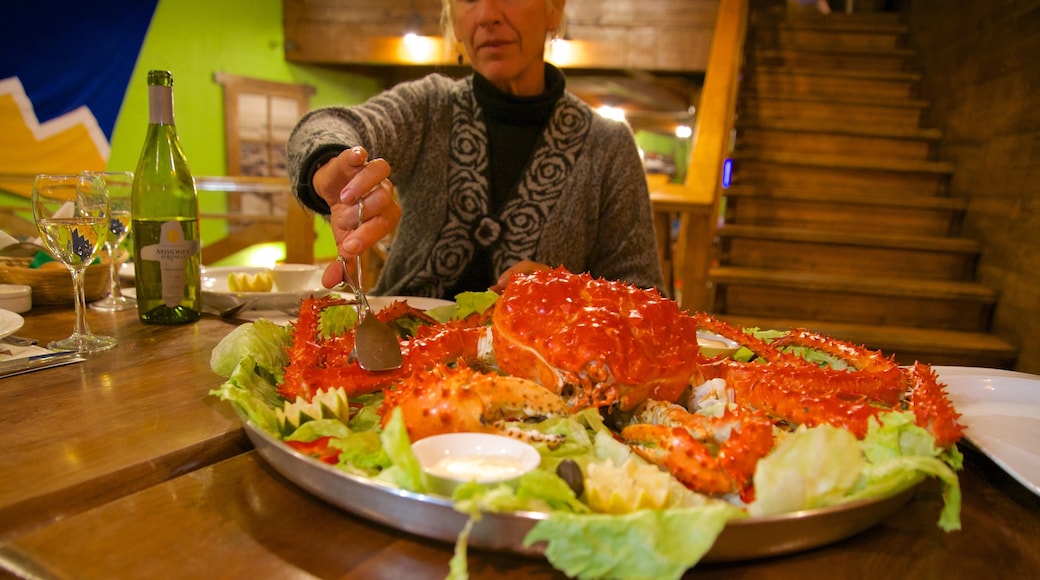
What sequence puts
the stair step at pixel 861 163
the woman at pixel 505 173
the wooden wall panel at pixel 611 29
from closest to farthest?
the woman at pixel 505 173 → the stair step at pixel 861 163 → the wooden wall panel at pixel 611 29

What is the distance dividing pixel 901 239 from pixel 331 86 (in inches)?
262

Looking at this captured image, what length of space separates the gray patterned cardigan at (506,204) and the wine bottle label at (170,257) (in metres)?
0.72

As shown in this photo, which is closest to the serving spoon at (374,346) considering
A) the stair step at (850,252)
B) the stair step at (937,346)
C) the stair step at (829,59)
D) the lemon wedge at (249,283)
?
the lemon wedge at (249,283)

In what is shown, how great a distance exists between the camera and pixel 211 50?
652 centimetres

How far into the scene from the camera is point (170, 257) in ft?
4.43

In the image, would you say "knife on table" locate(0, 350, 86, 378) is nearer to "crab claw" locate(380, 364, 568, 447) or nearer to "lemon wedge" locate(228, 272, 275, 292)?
"lemon wedge" locate(228, 272, 275, 292)

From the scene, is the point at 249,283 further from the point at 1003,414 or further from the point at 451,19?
the point at 1003,414

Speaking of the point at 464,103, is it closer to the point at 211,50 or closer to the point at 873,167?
the point at 873,167

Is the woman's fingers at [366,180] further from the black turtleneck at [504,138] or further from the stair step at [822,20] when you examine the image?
the stair step at [822,20]

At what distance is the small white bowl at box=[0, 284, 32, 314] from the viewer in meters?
1.37

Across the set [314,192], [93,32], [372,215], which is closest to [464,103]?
[314,192]

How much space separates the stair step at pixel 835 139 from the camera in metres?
4.55

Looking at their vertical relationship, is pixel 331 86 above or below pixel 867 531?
above

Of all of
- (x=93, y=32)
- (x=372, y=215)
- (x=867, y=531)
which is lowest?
(x=867, y=531)
